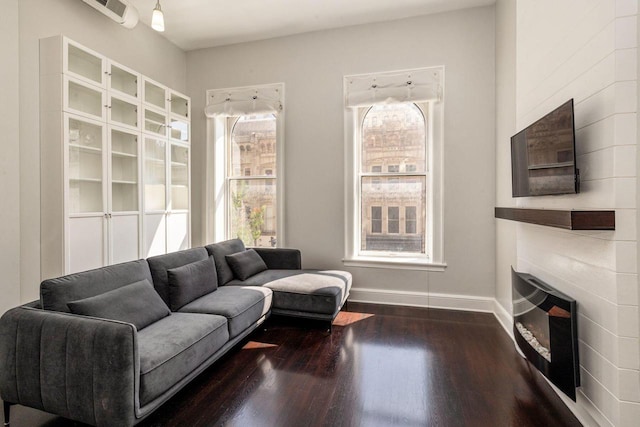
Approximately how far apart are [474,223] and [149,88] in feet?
13.1

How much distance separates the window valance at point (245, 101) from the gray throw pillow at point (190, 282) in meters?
2.15

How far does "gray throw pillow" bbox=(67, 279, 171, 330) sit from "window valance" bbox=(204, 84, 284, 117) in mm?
2670

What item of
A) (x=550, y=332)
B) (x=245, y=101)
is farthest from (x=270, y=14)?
(x=550, y=332)

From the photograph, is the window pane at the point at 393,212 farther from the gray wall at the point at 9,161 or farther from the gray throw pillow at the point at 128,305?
the gray wall at the point at 9,161

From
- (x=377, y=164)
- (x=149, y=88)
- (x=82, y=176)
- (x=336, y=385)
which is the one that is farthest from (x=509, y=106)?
(x=82, y=176)

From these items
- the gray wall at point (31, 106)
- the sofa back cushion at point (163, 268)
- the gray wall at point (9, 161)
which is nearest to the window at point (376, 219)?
the sofa back cushion at point (163, 268)

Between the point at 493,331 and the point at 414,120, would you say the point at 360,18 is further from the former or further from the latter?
the point at 493,331

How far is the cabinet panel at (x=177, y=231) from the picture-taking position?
388 centimetres

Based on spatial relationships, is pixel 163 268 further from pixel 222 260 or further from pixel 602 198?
pixel 602 198

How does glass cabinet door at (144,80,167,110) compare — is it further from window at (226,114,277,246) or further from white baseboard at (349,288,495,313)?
white baseboard at (349,288,495,313)

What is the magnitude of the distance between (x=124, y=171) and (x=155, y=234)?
766 millimetres

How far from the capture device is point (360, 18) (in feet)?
12.1

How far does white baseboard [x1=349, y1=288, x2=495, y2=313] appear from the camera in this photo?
3.53 meters

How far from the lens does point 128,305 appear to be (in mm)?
2037
